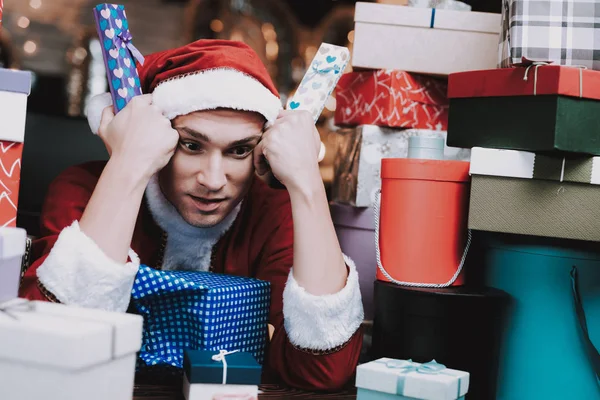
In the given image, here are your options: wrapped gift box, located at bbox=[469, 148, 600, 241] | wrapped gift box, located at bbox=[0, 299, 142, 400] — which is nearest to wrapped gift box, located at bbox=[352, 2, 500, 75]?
wrapped gift box, located at bbox=[469, 148, 600, 241]

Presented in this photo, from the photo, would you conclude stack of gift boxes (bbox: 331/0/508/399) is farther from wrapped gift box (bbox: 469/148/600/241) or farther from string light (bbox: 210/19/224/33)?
string light (bbox: 210/19/224/33)

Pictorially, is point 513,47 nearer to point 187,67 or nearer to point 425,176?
point 425,176

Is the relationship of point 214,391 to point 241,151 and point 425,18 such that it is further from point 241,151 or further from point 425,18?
point 425,18

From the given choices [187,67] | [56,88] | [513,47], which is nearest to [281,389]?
[187,67]

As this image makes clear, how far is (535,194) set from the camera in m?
1.12

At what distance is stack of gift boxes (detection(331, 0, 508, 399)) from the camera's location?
1098 mm

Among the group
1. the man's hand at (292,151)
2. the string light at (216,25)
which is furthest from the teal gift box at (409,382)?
the string light at (216,25)

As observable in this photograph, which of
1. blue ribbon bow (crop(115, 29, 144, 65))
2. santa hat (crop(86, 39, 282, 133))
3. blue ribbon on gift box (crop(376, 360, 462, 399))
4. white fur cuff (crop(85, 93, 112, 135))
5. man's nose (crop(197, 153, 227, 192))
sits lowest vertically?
blue ribbon on gift box (crop(376, 360, 462, 399))

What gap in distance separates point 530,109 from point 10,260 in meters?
0.78

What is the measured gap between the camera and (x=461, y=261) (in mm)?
1199

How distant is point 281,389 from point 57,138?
4.36 ft

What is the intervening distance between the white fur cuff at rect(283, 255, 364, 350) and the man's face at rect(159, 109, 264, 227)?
0.20 meters

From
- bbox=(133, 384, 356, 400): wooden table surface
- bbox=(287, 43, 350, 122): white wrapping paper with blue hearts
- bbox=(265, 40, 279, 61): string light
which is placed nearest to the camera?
bbox=(133, 384, 356, 400): wooden table surface

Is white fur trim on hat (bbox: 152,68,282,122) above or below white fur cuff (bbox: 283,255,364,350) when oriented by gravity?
above
